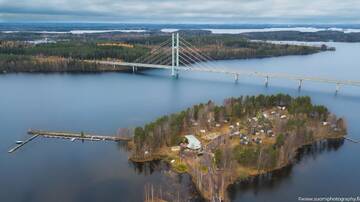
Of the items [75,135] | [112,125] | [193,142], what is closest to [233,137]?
[193,142]

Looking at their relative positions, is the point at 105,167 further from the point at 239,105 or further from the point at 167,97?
the point at 167,97

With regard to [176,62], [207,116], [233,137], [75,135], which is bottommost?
[75,135]

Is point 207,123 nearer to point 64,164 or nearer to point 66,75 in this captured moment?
point 64,164

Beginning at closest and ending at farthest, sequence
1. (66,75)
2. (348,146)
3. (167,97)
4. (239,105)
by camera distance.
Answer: (348,146), (239,105), (167,97), (66,75)

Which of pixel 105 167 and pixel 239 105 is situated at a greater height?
pixel 239 105

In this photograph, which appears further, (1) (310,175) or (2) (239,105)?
(2) (239,105)

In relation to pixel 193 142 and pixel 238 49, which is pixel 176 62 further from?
pixel 193 142

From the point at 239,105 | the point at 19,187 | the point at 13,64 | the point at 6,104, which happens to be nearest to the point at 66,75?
the point at 13,64

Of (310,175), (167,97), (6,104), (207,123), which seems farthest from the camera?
(167,97)
